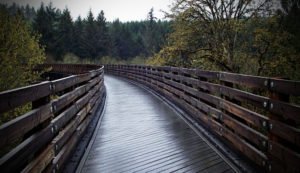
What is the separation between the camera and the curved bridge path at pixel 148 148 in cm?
539

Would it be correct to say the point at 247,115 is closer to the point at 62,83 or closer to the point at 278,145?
the point at 278,145

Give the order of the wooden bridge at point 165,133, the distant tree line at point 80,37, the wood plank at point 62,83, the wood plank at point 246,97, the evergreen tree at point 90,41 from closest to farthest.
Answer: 1. the wooden bridge at point 165,133
2. the wood plank at point 246,97
3. the wood plank at point 62,83
4. the distant tree line at point 80,37
5. the evergreen tree at point 90,41

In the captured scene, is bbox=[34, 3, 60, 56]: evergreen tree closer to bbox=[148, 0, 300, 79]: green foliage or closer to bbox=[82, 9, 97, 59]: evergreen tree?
bbox=[82, 9, 97, 59]: evergreen tree

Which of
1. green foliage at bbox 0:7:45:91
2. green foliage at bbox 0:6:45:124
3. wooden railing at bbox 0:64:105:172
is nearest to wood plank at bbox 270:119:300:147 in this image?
wooden railing at bbox 0:64:105:172

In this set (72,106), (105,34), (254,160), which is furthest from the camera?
(105,34)

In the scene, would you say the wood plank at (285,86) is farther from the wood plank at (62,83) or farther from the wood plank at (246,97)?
the wood plank at (62,83)

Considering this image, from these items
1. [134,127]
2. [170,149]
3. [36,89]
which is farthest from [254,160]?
[134,127]

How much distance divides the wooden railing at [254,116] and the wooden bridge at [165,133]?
0.04 feet

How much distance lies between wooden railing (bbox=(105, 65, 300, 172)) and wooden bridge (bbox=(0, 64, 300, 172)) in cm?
1

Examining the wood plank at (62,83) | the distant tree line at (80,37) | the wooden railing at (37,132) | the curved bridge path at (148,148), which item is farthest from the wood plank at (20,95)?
the distant tree line at (80,37)

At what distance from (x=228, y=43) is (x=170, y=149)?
1243cm

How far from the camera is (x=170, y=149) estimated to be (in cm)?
645

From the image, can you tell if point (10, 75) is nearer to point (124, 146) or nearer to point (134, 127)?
point (134, 127)

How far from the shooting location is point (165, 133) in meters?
7.90
